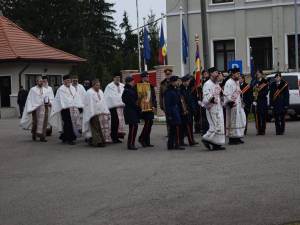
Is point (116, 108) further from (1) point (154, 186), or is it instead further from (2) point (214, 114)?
(1) point (154, 186)

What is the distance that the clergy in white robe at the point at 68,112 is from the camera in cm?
1875

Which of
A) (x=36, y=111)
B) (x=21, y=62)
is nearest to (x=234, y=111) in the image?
(x=36, y=111)

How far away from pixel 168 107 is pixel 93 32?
60384 millimetres

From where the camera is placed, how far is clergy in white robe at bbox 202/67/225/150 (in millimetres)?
15188

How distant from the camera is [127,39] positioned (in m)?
97.6

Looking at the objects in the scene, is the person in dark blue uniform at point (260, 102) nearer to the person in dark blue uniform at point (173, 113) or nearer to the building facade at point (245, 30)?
the person in dark blue uniform at point (173, 113)

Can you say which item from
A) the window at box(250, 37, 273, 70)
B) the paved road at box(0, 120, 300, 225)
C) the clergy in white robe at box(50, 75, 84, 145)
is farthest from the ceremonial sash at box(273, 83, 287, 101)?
Result: the window at box(250, 37, 273, 70)

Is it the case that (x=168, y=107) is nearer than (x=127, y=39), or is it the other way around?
(x=168, y=107)

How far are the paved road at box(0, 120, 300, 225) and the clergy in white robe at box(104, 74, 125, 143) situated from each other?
216 centimetres

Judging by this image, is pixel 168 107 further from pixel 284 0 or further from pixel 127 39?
pixel 127 39

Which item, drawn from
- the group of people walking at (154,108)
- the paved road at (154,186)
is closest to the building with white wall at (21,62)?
the group of people walking at (154,108)

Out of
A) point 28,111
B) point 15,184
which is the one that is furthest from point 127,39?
point 15,184

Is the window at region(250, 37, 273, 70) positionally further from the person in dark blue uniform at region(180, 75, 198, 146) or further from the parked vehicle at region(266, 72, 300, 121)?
the person in dark blue uniform at region(180, 75, 198, 146)

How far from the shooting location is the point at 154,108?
17.5 metres
